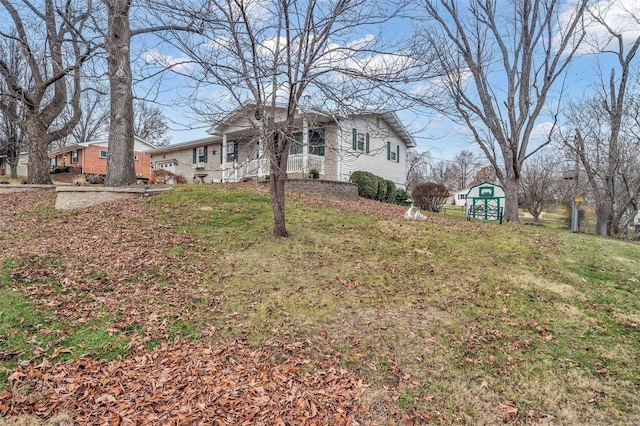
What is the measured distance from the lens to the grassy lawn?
9.34 feet

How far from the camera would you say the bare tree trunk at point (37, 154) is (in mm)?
12258

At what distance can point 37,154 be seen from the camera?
1238 centimetres

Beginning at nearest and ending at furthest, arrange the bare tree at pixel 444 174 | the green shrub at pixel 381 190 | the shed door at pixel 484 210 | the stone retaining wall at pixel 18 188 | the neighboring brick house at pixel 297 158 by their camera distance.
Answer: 1. the stone retaining wall at pixel 18 188
2. the shed door at pixel 484 210
3. the neighboring brick house at pixel 297 158
4. the green shrub at pixel 381 190
5. the bare tree at pixel 444 174

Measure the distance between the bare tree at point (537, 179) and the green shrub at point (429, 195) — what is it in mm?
9349

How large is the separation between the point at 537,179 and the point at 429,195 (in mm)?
10709

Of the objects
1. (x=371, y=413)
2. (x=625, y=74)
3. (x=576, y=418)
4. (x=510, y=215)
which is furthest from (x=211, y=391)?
(x=625, y=74)

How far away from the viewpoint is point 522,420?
2.54 metres

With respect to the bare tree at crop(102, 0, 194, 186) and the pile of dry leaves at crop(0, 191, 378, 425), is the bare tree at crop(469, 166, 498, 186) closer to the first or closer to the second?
the bare tree at crop(102, 0, 194, 186)

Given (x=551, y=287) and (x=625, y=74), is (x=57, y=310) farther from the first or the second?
(x=625, y=74)

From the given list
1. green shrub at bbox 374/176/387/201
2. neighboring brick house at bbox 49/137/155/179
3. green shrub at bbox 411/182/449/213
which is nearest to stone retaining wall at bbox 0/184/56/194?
green shrub at bbox 374/176/387/201

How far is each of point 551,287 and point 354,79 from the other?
13.4 ft

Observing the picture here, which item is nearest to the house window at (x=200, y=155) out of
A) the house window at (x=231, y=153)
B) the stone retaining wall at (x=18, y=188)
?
the house window at (x=231, y=153)

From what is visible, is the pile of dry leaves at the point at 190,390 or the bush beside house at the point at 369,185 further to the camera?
the bush beside house at the point at 369,185

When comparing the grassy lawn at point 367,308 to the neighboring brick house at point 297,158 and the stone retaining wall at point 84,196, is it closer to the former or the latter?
the stone retaining wall at point 84,196
